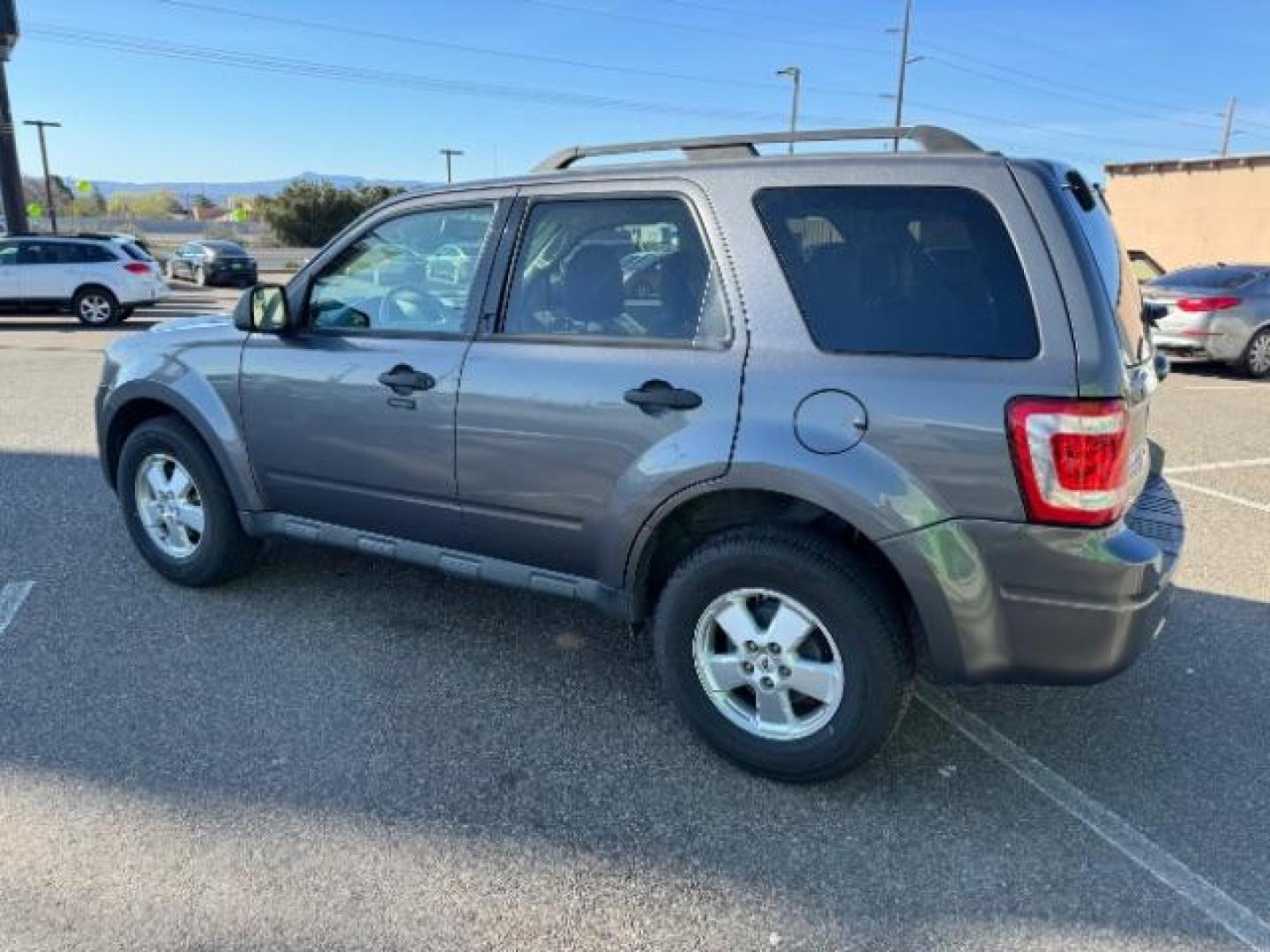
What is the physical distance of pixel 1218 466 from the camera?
688 cm

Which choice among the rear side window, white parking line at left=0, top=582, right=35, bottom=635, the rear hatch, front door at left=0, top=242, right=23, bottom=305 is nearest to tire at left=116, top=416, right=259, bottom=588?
white parking line at left=0, top=582, right=35, bottom=635

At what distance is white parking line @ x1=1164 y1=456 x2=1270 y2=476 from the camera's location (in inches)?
265

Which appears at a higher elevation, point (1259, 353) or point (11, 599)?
point (1259, 353)

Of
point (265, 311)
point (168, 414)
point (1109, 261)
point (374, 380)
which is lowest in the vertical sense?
point (168, 414)

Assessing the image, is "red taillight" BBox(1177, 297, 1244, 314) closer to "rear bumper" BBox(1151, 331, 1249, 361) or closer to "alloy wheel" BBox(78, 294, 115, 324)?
"rear bumper" BBox(1151, 331, 1249, 361)

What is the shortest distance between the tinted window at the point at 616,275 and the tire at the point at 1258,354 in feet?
36.3

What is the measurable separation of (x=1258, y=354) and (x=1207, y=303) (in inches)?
35.3

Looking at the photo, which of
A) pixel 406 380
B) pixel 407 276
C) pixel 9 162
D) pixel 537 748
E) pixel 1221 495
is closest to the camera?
pixel 537 748

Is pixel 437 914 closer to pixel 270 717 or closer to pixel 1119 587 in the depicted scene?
pixel 270 717

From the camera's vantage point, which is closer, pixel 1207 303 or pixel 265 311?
pixel 265 311

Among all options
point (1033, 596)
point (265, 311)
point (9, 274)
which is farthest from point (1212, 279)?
point (9, 274)

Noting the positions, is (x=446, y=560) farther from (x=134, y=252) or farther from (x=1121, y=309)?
(x=134, y=252)

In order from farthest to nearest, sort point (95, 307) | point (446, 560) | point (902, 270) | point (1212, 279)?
1. point (95, 307)
2. point (1212, 279)
3. point (446, 560)
4. point (902, 270)

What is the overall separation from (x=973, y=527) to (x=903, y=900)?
96 centimetres
